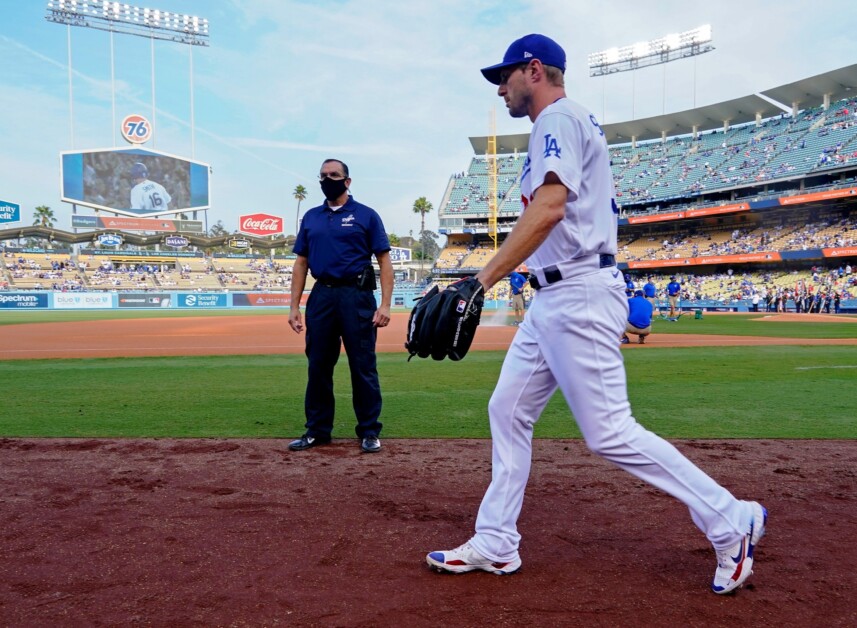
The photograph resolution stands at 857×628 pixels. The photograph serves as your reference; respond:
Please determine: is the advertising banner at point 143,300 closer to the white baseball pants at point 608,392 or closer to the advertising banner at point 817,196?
the advertising banner at point 817,196

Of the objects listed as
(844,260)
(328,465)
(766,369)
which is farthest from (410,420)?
(844,260)

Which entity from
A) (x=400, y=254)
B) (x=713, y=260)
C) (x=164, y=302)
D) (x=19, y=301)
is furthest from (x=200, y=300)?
(x=713, y=260)

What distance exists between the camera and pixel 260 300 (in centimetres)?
4544

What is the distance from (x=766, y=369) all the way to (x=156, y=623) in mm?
9012

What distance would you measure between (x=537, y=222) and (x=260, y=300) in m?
45.0

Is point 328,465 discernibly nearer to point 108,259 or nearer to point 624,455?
point 624,455

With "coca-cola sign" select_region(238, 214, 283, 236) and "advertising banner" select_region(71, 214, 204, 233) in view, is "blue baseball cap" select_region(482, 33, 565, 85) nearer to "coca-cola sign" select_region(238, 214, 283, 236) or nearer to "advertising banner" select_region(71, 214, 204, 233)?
"advertising banner" select_region(71, 214, 204, 233)

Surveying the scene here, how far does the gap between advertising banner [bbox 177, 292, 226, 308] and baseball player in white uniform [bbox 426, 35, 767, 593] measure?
143 feet

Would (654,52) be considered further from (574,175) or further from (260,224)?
(574,175)

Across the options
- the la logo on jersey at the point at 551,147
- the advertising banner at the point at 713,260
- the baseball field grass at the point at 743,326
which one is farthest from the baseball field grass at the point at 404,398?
the advertising banner at the point at 713,260

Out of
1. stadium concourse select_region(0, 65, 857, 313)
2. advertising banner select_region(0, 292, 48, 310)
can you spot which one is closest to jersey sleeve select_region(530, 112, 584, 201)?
stadium concourse select_region(0, 65, 857, 313)

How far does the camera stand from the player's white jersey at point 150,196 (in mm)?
53188

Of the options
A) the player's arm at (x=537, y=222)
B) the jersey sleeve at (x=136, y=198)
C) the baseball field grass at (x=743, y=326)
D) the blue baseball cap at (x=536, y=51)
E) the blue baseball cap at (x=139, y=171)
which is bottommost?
the baseball field grass at (x=743, y=326)

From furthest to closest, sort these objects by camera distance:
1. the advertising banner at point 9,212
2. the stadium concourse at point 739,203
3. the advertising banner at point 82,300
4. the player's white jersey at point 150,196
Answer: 1. the player's white jersey at point 150,196
2. the advertising banner at point 9,212
3. the advertising banner at point 82,300
4. the stadium concourse at point 739,203
